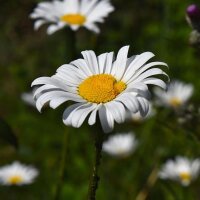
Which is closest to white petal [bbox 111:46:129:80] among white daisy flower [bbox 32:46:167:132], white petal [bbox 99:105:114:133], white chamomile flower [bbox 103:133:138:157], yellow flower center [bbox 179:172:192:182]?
white daisy flower [bbox 32:46:167:132]

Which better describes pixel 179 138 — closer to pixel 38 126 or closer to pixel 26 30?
pixel 38 126

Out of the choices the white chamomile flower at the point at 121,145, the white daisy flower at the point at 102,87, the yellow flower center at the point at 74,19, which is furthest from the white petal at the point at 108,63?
the white chamomile flower at the point at 121,145

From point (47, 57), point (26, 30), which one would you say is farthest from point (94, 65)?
point (26, 30)

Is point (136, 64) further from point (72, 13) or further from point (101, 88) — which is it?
point (72, 13)

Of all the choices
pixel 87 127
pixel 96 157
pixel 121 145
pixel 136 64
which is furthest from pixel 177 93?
pixel 96 157

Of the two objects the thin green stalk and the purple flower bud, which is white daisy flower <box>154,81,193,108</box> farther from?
the purple flower bud

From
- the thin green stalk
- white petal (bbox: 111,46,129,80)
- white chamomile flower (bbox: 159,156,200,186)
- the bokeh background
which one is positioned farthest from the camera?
the bokeh background
